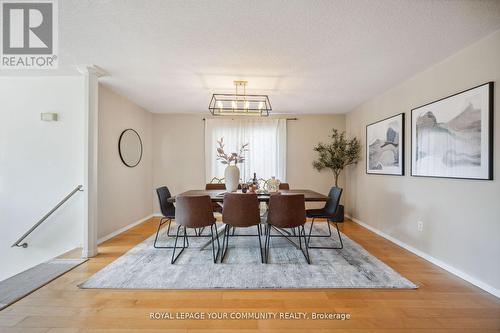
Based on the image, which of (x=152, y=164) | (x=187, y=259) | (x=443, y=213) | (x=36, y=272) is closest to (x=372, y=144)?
(x=443, y=213)

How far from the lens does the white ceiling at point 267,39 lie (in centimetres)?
177

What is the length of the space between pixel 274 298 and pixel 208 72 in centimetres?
269

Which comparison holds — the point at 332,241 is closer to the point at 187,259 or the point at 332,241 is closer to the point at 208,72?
the point at 187,259

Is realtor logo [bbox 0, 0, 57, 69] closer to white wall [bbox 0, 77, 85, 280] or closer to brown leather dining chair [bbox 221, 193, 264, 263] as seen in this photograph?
white wall [bbox 0, 77, 85, 280]

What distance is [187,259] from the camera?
108 inches

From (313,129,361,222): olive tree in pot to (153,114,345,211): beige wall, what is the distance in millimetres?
247

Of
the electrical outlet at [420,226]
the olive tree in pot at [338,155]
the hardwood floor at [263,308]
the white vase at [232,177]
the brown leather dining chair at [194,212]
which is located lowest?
the hardwood floor at [263,308]

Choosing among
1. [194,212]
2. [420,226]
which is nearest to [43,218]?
[194,212]

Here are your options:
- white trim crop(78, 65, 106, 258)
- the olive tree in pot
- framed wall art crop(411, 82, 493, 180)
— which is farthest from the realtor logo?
the olive tree in pot

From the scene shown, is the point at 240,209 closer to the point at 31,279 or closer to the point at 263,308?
the point at 263,308

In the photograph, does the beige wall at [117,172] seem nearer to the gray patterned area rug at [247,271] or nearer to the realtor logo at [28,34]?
the realtor logo at [28,34]

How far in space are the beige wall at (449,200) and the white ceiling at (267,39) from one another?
200 mm

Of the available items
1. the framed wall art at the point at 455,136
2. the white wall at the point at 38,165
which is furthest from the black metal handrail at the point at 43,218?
the framed wall art at the point at 455,136

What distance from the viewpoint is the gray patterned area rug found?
84.8 inches
